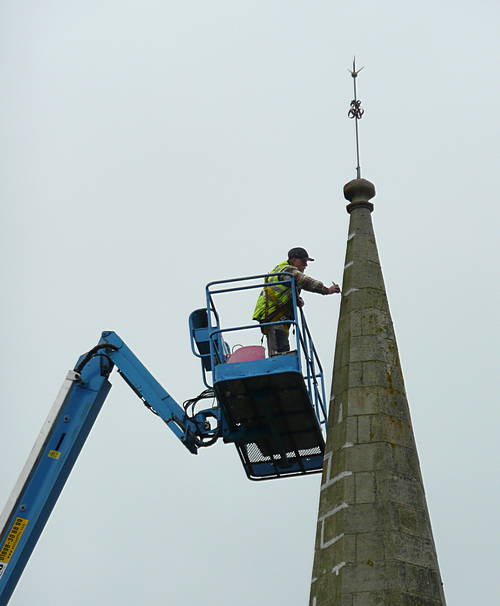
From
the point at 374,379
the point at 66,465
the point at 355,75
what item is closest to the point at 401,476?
Answer: the point at 374,379

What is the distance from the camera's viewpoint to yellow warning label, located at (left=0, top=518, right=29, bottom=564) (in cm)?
1445

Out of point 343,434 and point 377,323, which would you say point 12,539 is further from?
point 377,323

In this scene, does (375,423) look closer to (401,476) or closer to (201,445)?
(401,476)

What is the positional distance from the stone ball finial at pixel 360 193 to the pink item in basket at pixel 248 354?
2.20m

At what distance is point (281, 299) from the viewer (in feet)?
50.2

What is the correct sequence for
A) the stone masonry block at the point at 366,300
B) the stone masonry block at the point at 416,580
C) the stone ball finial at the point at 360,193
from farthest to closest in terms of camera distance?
the stone ball finial at the point at 360,193 → the stone masonry block at the point at 366,300 → the stone masonry block at the point at 416,580

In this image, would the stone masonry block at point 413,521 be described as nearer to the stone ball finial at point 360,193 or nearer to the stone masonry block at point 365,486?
the stone masonry block at point 365,486

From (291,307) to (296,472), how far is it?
8.51 feet

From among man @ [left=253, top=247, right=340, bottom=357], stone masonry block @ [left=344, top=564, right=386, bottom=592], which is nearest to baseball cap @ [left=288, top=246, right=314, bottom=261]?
man @ [left=253, top=247, right=340, bottom=357]

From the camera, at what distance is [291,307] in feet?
50.3

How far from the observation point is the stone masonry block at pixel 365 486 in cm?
1181

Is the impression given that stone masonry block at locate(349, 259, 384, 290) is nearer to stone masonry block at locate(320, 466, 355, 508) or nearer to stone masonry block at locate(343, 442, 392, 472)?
stone masonry block at locate(343, 442, 392, 472)

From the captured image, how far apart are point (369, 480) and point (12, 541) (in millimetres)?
5210

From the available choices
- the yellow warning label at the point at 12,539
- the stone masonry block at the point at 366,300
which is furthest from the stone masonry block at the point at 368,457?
the yellow warning label at the point at 12,539
